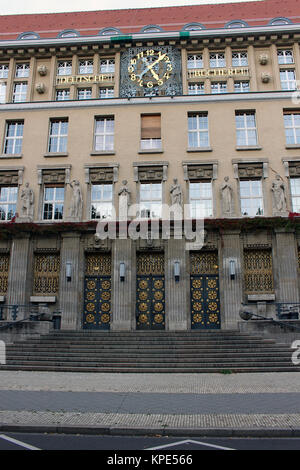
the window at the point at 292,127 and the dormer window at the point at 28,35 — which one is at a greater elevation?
the dormer window at the point at 28,35

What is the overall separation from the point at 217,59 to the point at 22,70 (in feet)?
42.7

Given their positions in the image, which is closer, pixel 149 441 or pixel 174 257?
pixel 149 441

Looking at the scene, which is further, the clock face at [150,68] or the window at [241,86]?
the window at [241,86]

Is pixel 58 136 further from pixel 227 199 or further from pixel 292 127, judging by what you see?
pixel 292 127

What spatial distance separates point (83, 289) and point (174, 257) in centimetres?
504

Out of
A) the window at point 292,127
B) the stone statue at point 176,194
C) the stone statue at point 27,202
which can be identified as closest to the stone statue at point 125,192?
the stone statue at point 176,194

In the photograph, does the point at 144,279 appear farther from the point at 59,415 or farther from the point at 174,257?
the point at 59,415

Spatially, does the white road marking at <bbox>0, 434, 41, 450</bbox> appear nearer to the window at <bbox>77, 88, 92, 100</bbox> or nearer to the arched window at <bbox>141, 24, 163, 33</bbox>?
the window at <bbox>77, 88, 92, 100</bbox>

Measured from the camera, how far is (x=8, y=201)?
2256cm

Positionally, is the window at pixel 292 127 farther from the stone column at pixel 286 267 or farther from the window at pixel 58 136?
the window at pixel 58 136

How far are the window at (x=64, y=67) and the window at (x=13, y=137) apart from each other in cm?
510

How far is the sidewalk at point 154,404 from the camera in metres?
7.13
